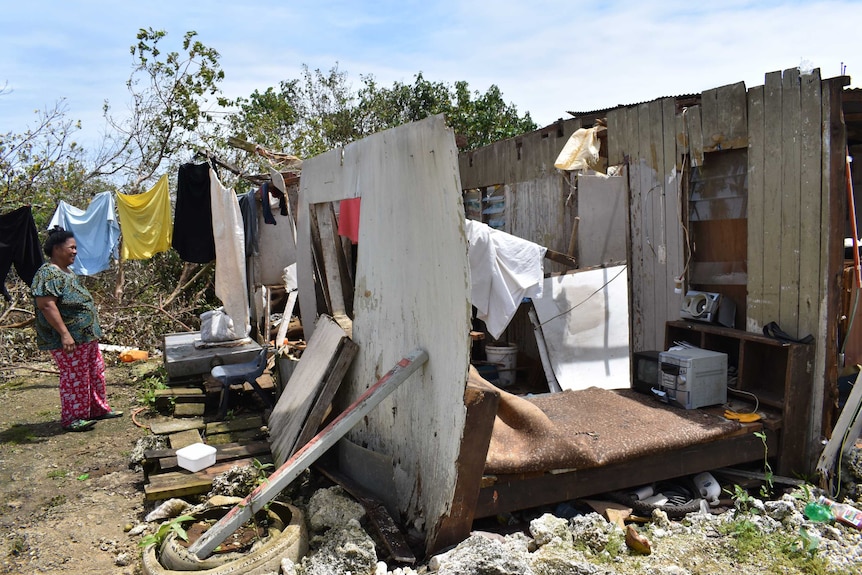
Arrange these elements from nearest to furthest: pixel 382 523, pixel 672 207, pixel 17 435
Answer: pixel 382 523 → pixel 672 207 → pixel 17 435

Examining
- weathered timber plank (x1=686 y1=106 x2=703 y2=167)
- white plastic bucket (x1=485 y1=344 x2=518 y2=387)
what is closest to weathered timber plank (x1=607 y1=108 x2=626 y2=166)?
weathered timber plank (x1=686 y1=106 x2=703 y2=167)

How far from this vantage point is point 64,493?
15.9ft

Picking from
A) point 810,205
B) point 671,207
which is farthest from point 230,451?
point 810,205

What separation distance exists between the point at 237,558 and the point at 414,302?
183 centimetres

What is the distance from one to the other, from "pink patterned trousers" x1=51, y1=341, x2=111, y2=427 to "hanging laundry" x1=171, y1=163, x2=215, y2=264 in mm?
1789

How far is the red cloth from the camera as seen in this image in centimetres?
508

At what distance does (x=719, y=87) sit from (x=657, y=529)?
3.57 metres

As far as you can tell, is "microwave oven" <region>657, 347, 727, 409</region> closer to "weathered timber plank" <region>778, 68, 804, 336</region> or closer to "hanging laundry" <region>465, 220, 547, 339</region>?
"weathered timber plank" <region>778, 68, 804, 336</region>

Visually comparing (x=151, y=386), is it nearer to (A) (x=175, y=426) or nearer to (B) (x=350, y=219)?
(A) (x=175, y=426)

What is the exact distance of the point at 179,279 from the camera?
11.6 m

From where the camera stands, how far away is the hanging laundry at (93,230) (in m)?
8.12

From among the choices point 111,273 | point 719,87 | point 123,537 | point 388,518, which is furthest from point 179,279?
point 719,87

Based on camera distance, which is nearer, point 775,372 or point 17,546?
point 17,546

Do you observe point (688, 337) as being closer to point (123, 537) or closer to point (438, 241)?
point (438, 241)
